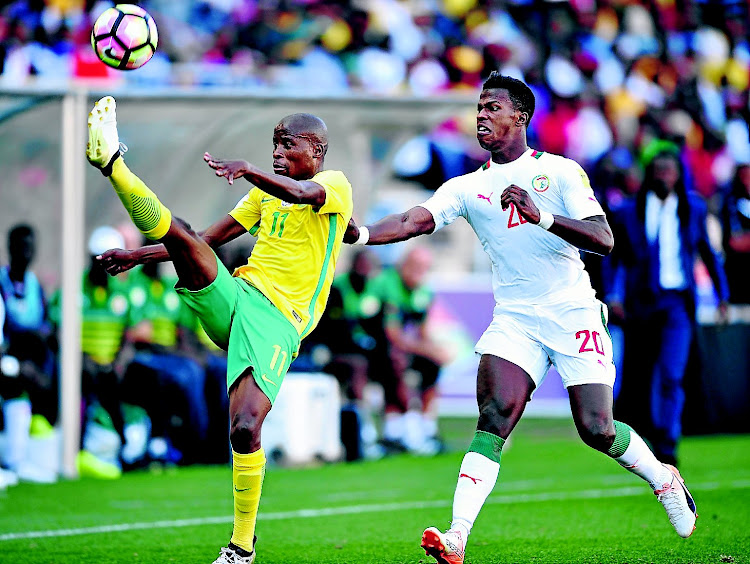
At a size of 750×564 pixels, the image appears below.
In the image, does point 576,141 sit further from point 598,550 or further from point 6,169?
point 598,550

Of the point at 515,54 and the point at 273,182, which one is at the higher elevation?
the point at 515,54

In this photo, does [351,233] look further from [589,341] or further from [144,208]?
[589,341]

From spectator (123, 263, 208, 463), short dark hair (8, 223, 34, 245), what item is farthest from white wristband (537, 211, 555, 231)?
spectator (123, 263, 208, 463)

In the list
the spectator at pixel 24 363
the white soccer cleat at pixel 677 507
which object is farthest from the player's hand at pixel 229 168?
the spectator at pixel 24 363

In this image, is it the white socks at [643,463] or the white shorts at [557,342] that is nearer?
the white shorts at [557,342]

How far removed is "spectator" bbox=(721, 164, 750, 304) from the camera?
14.2 m

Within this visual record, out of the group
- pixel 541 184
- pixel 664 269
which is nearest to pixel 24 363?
pixel 664 269

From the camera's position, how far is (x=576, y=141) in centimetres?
1830

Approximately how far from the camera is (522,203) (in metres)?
5.46

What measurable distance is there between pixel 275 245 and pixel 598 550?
2.45 m

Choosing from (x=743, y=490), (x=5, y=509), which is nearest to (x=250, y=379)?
(x=5, y=509)

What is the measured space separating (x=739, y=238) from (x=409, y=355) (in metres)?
4.17

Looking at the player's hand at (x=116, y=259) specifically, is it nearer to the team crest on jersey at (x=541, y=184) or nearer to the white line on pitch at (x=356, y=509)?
the team crest on jersey at (x=541, y=184)

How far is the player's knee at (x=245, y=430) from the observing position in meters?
5.80
